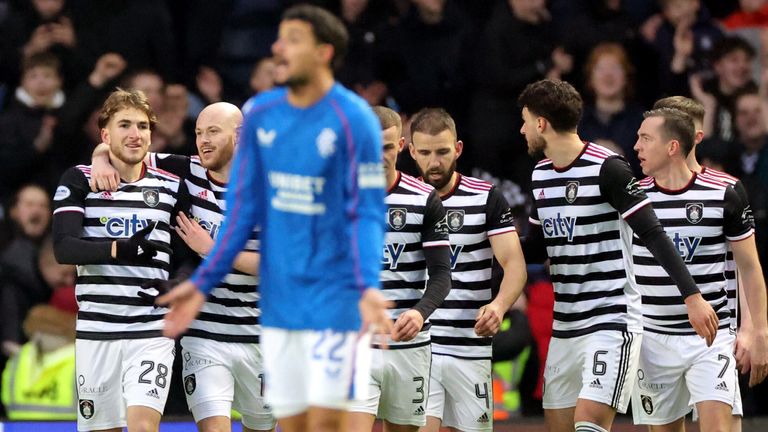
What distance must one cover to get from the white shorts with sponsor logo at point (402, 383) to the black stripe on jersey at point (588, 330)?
734 mm

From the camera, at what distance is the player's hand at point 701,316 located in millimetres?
7461

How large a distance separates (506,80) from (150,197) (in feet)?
14.5

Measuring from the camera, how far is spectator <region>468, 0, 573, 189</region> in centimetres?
1159

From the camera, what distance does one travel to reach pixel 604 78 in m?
11.5

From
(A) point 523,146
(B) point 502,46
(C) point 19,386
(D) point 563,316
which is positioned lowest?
(C) point 19,386

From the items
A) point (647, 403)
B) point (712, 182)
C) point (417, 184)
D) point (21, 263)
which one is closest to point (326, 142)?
point (417, 184)

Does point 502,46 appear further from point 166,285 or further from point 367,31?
point 166,285

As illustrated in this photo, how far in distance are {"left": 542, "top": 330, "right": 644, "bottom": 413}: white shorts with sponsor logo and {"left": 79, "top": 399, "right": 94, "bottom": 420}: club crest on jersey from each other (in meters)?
2.38

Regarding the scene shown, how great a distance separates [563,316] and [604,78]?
3990mm

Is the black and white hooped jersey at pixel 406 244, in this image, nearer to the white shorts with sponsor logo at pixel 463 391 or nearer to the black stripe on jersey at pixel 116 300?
the white shorts with sponsor logo at pixel 463 391

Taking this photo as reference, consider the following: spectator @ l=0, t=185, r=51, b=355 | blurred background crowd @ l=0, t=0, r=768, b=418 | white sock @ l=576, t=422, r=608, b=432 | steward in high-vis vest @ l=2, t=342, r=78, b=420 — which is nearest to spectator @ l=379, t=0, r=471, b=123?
blurred background crowd @ l=0, t=0, r=768, b=418

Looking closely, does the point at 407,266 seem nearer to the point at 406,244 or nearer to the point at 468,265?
the point at 406,244

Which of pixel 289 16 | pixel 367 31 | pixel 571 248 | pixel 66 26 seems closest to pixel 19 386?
pixel 66 26

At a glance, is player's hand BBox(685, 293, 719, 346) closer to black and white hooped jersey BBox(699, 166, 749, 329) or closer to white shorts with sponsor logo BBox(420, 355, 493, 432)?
black and white hooped jersey BBox(699, 166, 749, 329)
